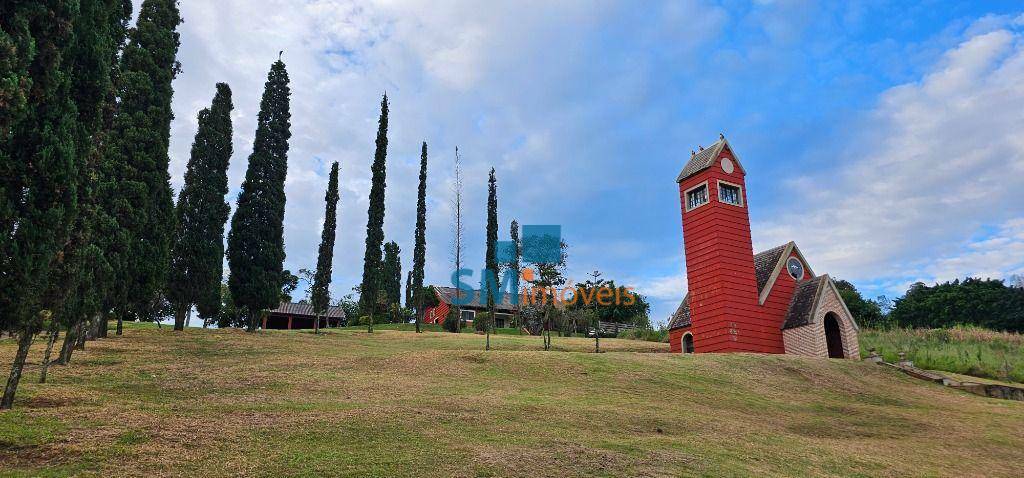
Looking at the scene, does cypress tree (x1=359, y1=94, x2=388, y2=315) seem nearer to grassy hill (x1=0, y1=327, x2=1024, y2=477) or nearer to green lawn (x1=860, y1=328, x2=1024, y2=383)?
grassy hill (x1=0, y1=327, x2=1024, y2=477)

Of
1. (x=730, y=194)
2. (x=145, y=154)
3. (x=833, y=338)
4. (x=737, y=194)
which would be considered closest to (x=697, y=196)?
(x=730, y=194)

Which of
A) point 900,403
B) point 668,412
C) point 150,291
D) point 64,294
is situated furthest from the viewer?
point 150,291

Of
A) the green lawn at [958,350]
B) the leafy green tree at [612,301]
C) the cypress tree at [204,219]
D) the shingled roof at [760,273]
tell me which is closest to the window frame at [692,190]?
the shingled roof at [760,273]

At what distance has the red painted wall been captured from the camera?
1198 inches

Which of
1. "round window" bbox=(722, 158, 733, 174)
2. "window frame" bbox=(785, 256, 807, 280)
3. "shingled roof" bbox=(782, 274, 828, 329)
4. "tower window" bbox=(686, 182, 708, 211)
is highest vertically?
"round window" bbox=(722, 158, 733, 174)

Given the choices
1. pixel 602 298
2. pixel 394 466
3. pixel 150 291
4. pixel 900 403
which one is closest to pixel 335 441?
pixel 394 466

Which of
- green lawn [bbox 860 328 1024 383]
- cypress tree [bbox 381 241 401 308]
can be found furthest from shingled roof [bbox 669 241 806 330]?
cypress tree [bbox 381 241 401 308]

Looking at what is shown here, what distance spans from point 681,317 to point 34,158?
32.9 metres

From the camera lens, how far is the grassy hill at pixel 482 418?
9.98 m

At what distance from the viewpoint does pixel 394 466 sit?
966cm

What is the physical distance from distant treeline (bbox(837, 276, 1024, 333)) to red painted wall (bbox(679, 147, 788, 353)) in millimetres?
40417

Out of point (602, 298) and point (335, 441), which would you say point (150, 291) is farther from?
point (602, 298)

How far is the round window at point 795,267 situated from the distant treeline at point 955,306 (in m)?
36.2

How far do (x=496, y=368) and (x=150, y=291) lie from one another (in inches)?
640
